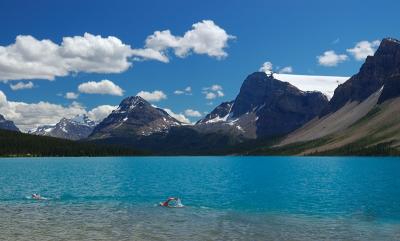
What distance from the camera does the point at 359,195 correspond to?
86000 mm

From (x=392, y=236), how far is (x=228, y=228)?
53.5 ft

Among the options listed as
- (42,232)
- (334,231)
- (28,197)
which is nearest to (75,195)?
(28,197)

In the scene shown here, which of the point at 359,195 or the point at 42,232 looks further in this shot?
the point at 359,195

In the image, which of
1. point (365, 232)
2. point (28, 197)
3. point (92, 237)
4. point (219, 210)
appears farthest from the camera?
point (28, 197)

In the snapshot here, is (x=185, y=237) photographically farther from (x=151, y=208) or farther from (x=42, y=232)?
(x=151, y=208)

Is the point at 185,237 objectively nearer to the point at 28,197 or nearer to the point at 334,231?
the point at 334,231

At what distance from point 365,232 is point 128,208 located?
33.6m

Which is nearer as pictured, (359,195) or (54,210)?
(54,210)

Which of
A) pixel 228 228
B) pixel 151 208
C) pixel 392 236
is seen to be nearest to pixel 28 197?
pixel 151 208

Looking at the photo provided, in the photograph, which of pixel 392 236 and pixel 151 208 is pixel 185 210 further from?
pixel 392 236

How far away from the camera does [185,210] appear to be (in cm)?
6594

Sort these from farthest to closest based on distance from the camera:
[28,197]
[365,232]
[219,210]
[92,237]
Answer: [28,197]
[219,210]
[365,232]
[92,237]

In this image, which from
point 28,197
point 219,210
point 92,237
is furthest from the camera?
point 28,197

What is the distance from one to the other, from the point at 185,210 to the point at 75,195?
29944 millimetres
